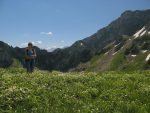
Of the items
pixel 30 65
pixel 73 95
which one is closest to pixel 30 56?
pixel 30 65

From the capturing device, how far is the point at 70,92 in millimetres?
23141

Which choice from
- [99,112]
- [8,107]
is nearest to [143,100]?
[99,112]

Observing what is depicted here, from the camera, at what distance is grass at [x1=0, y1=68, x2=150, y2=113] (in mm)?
19750

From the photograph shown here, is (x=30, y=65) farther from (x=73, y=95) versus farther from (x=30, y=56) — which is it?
→ (x=73, y=95)

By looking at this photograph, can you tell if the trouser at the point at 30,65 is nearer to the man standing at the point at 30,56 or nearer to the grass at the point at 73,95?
the man standing at the point at 30,56

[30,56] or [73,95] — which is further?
[30,56]

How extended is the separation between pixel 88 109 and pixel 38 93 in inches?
154

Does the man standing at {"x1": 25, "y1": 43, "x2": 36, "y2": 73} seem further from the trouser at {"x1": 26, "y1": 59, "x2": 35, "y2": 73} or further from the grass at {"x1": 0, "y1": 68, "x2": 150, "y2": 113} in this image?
the grass at {"x1": 0, "y1": 68, "x2": 150, "y2": 113}

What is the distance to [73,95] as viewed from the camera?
2238 cm

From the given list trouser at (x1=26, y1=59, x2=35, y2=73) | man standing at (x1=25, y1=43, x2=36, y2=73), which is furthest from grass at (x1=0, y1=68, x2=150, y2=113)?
man standing at (x1=25, y1=43, x2=36, y2=73)

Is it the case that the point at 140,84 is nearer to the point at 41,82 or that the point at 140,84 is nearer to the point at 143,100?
the point at 143,100

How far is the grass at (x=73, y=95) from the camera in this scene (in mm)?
19750

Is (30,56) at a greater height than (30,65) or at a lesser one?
greater

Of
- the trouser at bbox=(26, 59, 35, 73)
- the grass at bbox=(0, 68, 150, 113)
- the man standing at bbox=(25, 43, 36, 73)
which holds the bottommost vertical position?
the grass at bbox=(0, 68, 150, 113)
